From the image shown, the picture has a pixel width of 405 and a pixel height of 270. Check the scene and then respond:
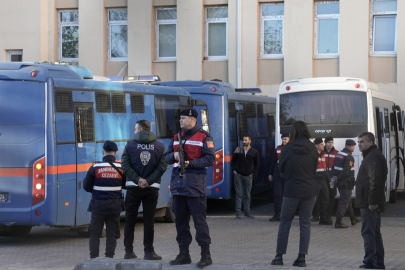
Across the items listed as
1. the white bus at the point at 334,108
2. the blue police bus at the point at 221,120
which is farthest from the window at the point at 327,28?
the white bus at the point at 334,108

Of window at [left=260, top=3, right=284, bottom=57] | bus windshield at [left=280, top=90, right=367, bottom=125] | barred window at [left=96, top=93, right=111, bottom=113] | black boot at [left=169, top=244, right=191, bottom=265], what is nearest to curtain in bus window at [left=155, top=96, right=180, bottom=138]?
barred window at [left=96, top=93, right=111, bottom=113]

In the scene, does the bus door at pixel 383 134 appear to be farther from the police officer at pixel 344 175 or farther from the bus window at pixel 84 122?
the bus window at pixel 84 122

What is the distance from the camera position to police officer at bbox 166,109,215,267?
8711mm

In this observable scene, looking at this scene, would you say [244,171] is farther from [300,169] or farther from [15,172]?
[300,169]

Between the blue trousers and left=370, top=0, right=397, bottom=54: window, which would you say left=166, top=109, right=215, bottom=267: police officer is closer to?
the blue trousers

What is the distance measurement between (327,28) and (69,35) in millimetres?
8971

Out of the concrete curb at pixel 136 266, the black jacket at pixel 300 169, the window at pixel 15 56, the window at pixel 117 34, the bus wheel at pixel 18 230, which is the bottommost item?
the bus wheel at pixel 18 230

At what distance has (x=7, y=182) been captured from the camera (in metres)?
11.8

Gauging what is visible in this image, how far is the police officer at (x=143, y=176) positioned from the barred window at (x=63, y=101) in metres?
2.69

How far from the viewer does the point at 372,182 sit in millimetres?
9023

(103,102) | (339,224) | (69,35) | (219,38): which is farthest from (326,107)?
(69,35)

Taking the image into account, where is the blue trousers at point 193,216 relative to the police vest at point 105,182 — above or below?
below

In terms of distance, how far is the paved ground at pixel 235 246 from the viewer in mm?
10125

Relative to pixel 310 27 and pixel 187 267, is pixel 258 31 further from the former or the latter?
pixel 187 267
